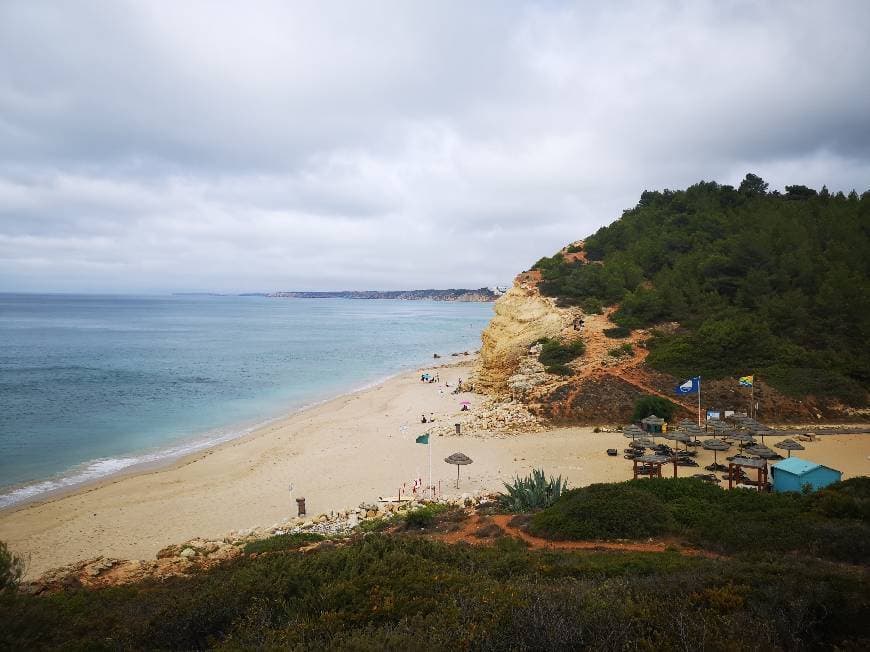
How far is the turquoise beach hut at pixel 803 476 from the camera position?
14.4m

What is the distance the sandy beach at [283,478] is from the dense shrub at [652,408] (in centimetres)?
194

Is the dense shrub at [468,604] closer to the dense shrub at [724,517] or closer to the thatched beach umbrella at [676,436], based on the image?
the dense shrub at [724,517]

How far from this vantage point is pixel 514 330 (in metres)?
36.4

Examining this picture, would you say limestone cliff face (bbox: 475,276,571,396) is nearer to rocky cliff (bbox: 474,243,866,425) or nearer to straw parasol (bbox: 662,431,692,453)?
rocky cliff (bbox: 474,243,866,425)

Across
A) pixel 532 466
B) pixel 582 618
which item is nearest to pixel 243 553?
pixel 582 618

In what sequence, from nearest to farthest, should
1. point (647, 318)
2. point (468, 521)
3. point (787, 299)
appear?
point (468, 521)
point (787, 299)
point (647, 318)

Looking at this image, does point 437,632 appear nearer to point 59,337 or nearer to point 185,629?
point 185,629

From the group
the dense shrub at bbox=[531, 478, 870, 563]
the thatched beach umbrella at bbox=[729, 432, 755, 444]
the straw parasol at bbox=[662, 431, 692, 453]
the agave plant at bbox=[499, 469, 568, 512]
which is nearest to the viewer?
the dense shrub at bbox=[531, 478, 870, 563]

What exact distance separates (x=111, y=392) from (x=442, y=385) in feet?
85.4

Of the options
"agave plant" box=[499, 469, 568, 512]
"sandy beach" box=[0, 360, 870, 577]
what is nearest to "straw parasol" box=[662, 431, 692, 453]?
"sandy beach" box=[0, 360, 870, 577]

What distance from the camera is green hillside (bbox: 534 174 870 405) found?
2730cm

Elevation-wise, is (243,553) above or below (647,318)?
below

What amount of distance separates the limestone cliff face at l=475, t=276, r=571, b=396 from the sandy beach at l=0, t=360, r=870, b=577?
7.65 metres

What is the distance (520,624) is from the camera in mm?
5191
